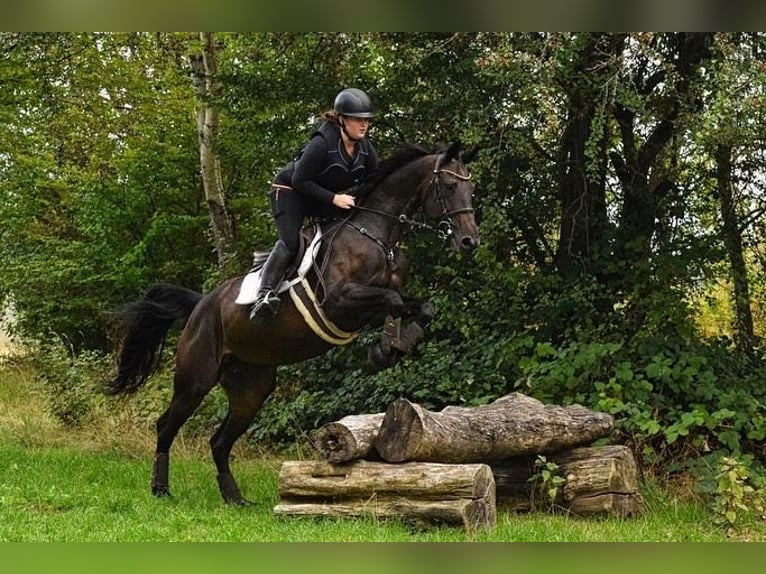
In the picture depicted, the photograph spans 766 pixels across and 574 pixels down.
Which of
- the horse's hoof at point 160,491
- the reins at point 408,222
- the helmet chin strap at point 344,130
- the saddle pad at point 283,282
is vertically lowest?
the horse's hoof at point 160,491

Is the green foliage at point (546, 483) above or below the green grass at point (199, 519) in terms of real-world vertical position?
above

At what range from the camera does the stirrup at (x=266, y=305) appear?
5.77 meters

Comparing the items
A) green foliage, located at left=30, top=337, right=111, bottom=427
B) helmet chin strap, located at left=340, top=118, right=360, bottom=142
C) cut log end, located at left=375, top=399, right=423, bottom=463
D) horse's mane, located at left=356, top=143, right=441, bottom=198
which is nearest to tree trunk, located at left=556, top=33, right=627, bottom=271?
horse's mane, located at left=356, top=143, right=441, bottom=198

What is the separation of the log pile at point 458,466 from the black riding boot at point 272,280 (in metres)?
0.92

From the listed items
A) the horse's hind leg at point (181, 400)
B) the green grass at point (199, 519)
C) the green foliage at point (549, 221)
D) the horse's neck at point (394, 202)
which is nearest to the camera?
the green grass at point (199, 519)

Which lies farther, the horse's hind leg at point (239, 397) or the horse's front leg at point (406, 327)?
the horse's hind leg at point (239, 397)

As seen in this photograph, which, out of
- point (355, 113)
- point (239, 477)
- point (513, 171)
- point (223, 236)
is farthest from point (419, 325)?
point (223, 236)

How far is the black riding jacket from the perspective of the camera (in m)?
5.50

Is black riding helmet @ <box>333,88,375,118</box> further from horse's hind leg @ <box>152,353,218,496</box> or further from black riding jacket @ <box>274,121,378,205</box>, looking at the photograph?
horse's hind leg @ <box>152,353,218,496</box>

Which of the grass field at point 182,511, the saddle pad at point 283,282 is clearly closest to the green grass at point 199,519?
the grass field at point 182,511

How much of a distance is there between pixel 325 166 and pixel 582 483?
10.0 feet

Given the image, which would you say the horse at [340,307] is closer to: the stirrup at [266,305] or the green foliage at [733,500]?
the stirrup at [266,305]

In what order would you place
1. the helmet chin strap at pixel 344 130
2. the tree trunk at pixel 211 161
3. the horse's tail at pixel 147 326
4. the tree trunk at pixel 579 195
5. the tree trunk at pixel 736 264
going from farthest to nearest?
1. the tree trunk at pixel 211 161
2. the tree trunk at pixel 579 195
3. the tree trunk at pixel 736 264
4. the horse's tail at pixel 147 326
5. the helmet chin strap at pixel 344 130

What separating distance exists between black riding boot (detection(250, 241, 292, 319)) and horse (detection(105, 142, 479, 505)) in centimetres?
13
